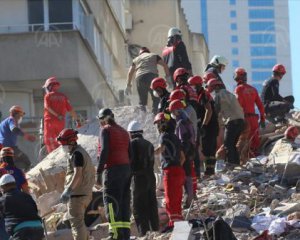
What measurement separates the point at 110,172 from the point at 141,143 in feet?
3.27

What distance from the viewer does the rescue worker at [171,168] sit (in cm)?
2167

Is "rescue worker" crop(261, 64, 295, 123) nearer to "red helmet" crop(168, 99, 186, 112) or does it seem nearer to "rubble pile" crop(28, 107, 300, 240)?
"rubble pile" crop(28, 107, 300, 240)

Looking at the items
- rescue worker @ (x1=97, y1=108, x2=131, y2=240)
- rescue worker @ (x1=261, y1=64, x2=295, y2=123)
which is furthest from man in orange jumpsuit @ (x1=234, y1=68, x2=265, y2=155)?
rescue worker @ (x1=97, y1=108, x2=131, y2=240)

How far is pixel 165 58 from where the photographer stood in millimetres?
29344

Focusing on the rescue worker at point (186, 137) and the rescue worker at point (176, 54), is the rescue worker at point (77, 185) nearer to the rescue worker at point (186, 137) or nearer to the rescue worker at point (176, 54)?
the rescue worker at point (186, 137)

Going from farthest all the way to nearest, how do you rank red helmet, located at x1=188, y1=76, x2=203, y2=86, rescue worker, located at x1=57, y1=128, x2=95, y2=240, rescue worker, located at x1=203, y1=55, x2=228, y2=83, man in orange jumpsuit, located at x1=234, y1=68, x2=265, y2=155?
rescue worker, located at x1=203, y1=55, x2=228, y2=83, man in orange jumpsuit, located at x1=234, y1=68, x2=265, y2=155, red helmet, located at x1=188, y1=76, x2=203, y2=86, rescue worker, located at x1=57, y1=128, x2=95, y2=240

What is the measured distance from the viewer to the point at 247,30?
19475 centimetres

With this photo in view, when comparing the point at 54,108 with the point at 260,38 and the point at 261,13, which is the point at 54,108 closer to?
the point at 260,38

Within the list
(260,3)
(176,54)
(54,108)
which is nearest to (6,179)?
(54,108)

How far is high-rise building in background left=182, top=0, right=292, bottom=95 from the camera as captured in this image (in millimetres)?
187125

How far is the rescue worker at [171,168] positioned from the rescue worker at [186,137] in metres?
0.85

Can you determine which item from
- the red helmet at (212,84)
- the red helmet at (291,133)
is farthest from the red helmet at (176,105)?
the red helmet at (291,133)

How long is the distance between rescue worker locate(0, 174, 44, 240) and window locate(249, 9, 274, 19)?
177164 millimetres

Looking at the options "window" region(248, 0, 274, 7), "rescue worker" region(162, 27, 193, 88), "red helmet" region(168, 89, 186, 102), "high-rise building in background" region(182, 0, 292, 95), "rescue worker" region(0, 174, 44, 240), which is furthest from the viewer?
Answer: "window" region(248, 0, 274, 7)
